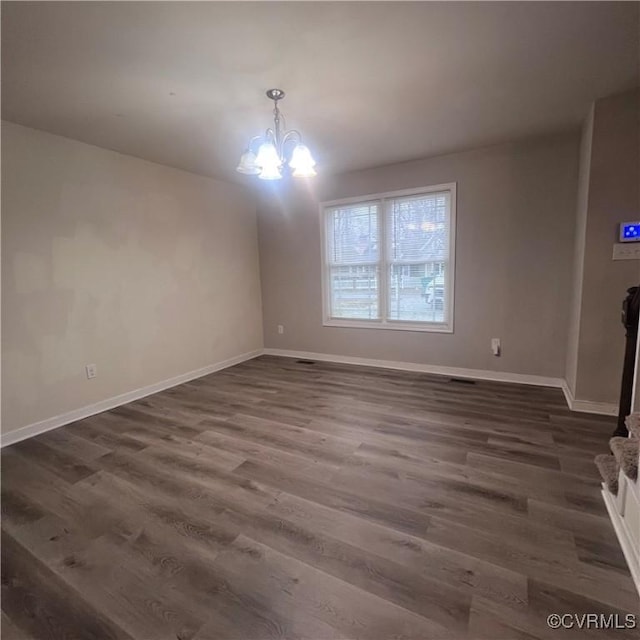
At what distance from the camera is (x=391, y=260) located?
4.11 meters

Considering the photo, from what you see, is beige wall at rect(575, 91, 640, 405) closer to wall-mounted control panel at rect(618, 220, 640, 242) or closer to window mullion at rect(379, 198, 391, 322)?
wall-mounted control panel at rect(618, 220, 640, 242)

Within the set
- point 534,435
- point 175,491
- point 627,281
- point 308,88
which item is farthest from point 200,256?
point 627,281

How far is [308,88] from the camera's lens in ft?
7.27

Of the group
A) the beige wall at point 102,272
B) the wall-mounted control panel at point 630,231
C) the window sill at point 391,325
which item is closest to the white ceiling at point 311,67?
the beige wall at point 102,272

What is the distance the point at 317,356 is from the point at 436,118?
10.4 feet

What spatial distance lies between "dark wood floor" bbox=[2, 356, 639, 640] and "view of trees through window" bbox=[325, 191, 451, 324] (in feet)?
5.03

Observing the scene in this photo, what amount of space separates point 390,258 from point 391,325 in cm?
83

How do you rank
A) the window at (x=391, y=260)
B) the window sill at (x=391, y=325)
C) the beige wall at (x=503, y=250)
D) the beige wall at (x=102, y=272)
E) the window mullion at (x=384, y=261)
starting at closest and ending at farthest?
the beige wall at (x=102, y=272) → the beige wall at (x=503, y=250) → the window at (x=391, y=260) → the window sill at (x=391, y=325) → the window mullion at (x=384, y=261)

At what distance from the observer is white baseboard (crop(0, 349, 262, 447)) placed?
8.72ft

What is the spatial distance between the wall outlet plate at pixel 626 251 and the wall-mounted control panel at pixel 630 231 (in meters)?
0.03

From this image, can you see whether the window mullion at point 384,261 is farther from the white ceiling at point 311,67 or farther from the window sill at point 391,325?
the white ceiling at point 311,67

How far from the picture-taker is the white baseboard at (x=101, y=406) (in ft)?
8.72

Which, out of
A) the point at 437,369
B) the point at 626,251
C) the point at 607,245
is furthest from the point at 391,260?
the point at 626,251

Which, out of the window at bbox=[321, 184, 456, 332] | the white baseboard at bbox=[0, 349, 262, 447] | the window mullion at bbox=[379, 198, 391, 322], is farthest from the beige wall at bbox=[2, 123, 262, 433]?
the window mullion at bbox=[379, 198, 391, 322]
